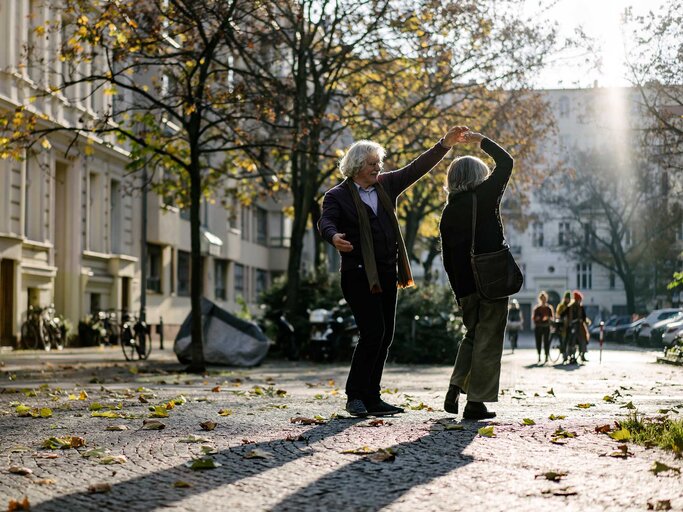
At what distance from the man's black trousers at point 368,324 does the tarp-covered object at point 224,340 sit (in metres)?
12.8

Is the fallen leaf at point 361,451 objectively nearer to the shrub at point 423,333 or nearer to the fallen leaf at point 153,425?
the fallen leaf at point 153,425

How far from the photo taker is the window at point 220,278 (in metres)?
55.5

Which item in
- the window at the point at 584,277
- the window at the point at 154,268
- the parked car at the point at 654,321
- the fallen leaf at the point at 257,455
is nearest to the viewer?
the fallen leaf at the point at 257,455

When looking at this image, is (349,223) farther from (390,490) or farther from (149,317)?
(149,317)

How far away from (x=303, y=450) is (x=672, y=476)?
210 cm

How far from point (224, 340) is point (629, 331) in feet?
105

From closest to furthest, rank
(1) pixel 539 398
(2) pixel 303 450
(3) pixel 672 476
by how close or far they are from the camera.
Result: 1. (3) pixel 672 476
2. (2) pixel 303 450
3. (1) pixel 539 398

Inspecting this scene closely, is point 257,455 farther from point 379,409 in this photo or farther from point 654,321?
point 654,321

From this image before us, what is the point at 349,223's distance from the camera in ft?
29.9

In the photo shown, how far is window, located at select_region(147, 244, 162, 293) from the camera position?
44844 mm

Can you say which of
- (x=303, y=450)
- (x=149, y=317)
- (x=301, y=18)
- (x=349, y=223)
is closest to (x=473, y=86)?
(x=301, y=18)

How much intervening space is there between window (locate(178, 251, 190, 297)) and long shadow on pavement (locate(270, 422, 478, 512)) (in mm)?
42342

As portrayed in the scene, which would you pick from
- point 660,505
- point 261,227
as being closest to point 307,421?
point 660,505

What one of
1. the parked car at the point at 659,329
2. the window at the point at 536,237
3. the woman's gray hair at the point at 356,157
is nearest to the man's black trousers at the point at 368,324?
the woman's gray hair at the point at 356,157
